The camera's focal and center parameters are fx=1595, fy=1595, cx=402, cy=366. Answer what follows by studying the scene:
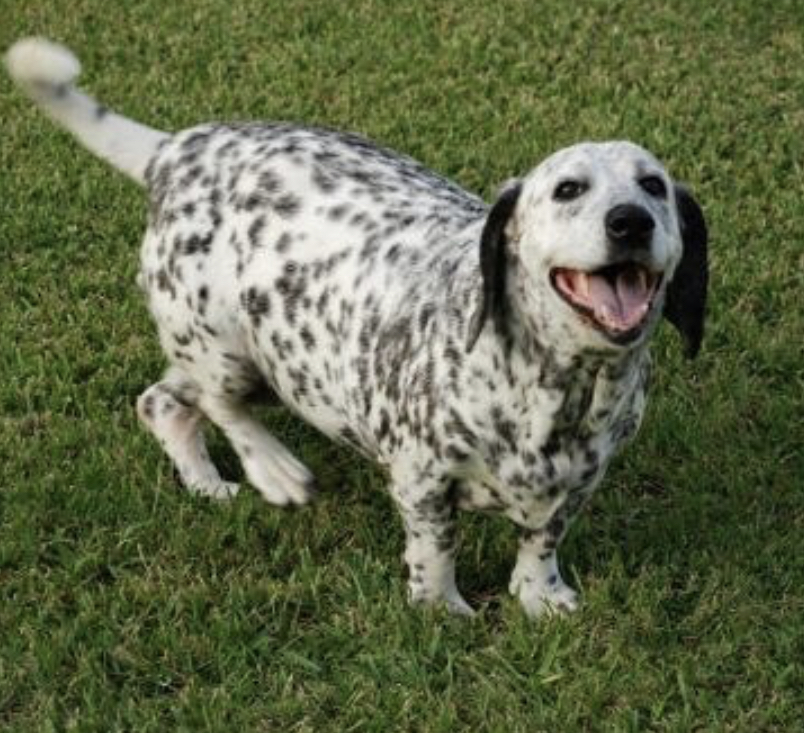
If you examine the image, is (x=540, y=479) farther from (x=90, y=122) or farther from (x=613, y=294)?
(x=90, y=122)

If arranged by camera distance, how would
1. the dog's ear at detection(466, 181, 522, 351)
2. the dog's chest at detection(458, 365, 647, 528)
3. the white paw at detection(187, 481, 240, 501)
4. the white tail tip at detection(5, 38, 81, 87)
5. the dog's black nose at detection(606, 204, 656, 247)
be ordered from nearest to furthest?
1. the dog's black nose at detection(606, 204, 656, 247)
2. the dog's ear at detection(466, 181, 522, 351)
3. the dog's chest at detection(458, 365, 647, 528)
4. the white tail tip at detection(5, 38, 81, 87)
5. the white paw at detection(187, 481, 240, 501)

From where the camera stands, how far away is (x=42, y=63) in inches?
183

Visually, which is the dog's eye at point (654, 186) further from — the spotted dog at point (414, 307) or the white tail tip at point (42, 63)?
the white tail tip at point (42, 63)

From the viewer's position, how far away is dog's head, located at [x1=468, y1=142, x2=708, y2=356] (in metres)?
3.42

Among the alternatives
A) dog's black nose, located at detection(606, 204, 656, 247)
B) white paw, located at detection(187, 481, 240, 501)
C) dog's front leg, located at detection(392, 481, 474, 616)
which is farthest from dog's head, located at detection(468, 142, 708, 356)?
white paw, located at detection(187, 481, 240, 501)

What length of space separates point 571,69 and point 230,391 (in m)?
3.58

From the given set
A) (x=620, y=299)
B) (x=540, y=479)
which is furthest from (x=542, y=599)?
(x=620, y=299)

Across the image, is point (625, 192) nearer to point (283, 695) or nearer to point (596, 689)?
point (596, 689)

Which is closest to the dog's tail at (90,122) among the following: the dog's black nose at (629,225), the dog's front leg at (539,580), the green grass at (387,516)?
the green grass at (387,516)

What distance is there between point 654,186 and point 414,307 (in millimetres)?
777

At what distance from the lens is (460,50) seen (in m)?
7.86

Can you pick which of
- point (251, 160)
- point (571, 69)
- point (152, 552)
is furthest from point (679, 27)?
point (152, 552)

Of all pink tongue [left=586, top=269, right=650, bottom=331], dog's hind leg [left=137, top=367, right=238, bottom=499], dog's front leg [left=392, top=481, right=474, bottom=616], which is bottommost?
dog's hind leg [left=137, top=367, right=238, bottom=499]

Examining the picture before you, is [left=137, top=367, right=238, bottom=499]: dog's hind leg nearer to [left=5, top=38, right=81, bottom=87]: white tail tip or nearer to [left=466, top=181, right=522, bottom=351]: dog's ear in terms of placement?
[left=5, top=38, right=81, bottom=87]: white tail tip
